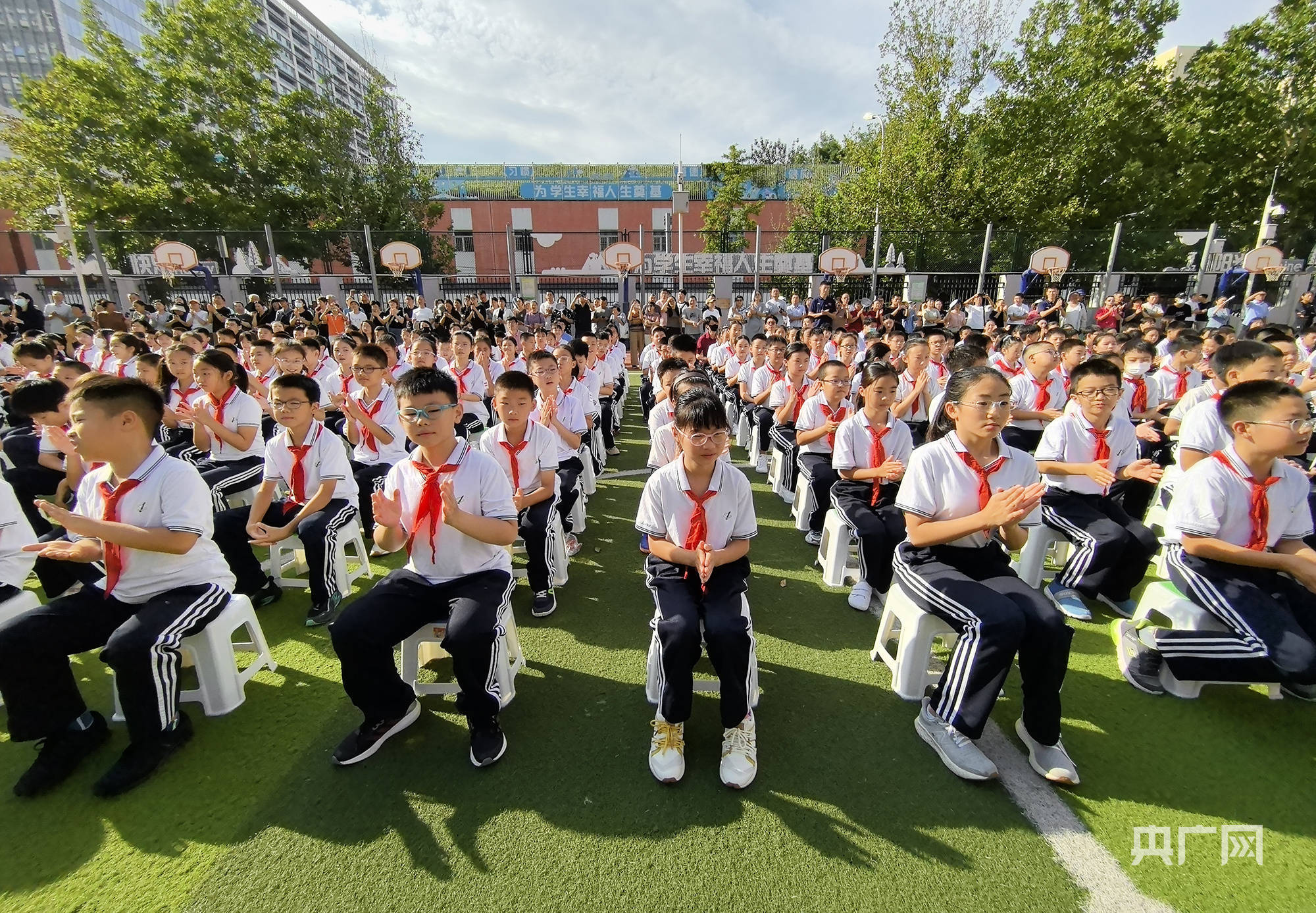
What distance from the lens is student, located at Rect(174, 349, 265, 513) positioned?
4.50 meters

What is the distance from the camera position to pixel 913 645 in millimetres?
2975

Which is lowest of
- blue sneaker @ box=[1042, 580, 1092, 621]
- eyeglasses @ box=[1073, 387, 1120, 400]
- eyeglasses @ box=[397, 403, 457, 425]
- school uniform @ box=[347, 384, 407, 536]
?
blue sneaker @ box=[1042, 580, 1092, 621]

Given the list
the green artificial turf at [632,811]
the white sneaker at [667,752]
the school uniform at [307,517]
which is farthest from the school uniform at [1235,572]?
the school uniform at [307,517]

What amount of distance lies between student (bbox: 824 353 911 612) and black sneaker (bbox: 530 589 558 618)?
2.00 metres

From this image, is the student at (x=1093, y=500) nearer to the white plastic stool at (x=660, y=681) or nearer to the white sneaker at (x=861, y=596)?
the white sneaker at (x=861, y=596)

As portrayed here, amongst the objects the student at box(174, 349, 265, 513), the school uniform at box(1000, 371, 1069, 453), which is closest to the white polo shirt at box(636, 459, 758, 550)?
the student at box(174, 349, 265, 513)

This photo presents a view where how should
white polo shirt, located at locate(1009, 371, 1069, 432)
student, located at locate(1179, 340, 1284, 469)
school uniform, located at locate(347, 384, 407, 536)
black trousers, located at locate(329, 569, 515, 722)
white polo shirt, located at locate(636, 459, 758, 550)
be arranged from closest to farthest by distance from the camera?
1. black trousers, located at locate(329, 569, 515, 722)
2. white polo shirt, located at locate(636, 459, 758, 550)
3. student, located at locate(1179, 340, 1284, 469)
4. school uniform, located at locate(347, 384, 407, 536)
5. white polo shirt, located at locate(1009, 371, 1069, 432)

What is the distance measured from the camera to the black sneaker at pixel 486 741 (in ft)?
8.62

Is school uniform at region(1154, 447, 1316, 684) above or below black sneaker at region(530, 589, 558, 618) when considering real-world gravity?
above

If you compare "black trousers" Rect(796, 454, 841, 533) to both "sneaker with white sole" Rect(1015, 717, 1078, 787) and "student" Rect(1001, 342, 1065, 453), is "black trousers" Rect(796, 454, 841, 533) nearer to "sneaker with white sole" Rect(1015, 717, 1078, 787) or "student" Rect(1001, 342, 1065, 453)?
"student" Rect(1001, 342, 1065, 453)

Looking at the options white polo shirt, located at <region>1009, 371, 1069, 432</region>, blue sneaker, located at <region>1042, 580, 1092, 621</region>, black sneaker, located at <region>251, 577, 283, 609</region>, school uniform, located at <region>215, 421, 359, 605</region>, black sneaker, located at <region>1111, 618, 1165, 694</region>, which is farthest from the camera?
white polo shirt, located at <region>1009, 371, 1069, 432</region>

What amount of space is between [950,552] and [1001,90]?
25.0 m

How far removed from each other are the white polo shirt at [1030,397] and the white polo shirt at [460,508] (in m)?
4.92

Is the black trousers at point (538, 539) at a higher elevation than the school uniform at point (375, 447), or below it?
below
